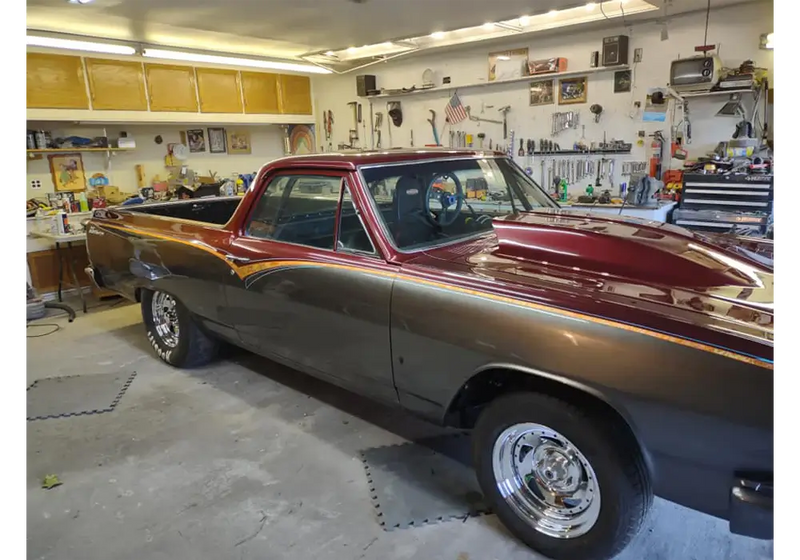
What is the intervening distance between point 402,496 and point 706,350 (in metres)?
1.56

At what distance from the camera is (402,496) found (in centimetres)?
256

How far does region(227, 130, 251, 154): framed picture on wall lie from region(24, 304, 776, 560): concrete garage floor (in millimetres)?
5091

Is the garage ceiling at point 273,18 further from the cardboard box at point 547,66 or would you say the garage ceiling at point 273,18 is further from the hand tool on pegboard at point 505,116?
the hand tool on pegboard at point 505,116

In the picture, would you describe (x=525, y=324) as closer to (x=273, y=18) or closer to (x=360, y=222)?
(x=360, y=222)

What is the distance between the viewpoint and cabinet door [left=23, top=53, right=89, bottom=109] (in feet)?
19.5

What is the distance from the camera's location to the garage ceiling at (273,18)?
4.93m

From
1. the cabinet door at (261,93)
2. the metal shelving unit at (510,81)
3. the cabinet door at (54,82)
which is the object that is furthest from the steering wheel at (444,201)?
the cabinet door at (261,93)

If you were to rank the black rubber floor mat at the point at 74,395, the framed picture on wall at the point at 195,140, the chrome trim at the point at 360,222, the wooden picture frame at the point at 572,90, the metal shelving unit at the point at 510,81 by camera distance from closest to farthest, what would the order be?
the chrome trim at the point at 360,222 → the black rubber floor mat at the point at 74,395 → the metal shelving unit at the point at 510,81 → the wooden picture frame at the point at 572,90 → the framed picture on wall at the point at 195,140

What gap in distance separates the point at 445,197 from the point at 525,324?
123cm

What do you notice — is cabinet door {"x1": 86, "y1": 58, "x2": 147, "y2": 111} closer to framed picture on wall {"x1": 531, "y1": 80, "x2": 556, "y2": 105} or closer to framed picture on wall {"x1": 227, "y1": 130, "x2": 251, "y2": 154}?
framed picture on wall {"x1": 227, "y1": 130, "x2": 251, "y2": 154}

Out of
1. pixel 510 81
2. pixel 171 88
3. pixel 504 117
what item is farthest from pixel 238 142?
pixel 510 81

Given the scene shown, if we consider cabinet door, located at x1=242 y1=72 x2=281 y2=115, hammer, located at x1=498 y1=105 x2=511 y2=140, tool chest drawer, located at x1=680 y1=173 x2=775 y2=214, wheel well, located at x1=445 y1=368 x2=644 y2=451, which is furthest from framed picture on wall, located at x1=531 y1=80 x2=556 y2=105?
wheel well, located at x1=445 y1=368 x2=644 y2=451

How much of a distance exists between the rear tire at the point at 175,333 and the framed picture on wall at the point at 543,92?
4765 mm
